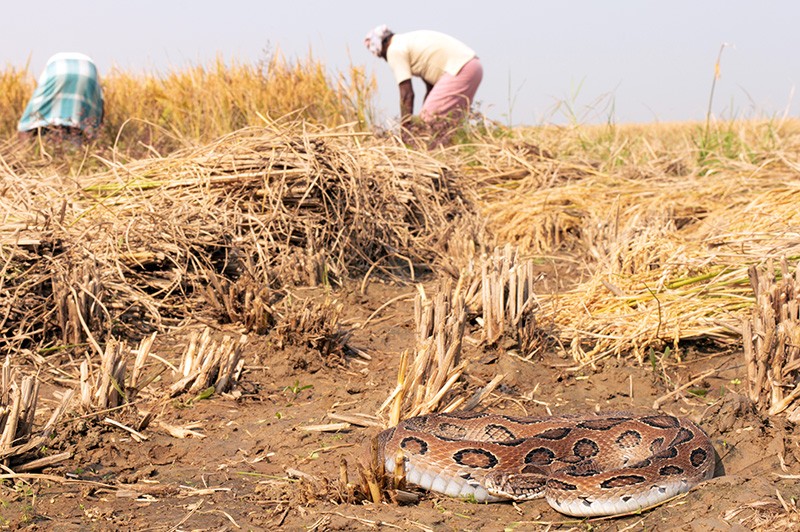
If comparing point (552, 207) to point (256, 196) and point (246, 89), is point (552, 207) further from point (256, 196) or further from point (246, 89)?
point (246, 89)

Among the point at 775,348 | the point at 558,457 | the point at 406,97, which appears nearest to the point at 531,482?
the point at 558,457

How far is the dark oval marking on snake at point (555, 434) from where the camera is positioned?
12.9 feet

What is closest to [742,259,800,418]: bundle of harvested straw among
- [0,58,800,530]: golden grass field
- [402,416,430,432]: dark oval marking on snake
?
[0,58,800,530]: golden grass field

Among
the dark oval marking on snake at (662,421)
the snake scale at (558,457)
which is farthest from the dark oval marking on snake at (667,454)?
the dark oval marking on snake at (662,421)

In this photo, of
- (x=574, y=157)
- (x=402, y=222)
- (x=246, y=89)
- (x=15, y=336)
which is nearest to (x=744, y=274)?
(x=402, y=222)

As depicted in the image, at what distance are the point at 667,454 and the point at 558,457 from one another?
1.60 ft

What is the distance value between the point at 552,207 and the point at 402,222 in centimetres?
185

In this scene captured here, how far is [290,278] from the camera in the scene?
6.90m

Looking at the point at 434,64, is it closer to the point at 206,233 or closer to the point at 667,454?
the point at 206,233

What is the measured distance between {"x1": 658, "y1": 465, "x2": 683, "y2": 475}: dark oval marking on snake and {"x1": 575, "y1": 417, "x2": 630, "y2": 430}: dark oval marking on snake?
522 millimetres

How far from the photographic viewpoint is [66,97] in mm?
13570

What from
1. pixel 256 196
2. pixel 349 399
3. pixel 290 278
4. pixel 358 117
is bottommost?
pixel 349 399

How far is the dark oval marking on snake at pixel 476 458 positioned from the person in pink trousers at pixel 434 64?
9.49m

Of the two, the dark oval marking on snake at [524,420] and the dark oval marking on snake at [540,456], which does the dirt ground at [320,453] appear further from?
the dark oval marking on snake at [524,420]
